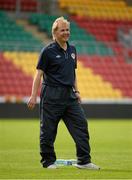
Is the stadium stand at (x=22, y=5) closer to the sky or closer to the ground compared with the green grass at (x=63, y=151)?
closer to the sky

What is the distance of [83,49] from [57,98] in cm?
1928

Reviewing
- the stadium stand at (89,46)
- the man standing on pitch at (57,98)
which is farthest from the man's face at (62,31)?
the stadium stand at (89,46)

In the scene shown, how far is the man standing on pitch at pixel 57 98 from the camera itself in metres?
10.7

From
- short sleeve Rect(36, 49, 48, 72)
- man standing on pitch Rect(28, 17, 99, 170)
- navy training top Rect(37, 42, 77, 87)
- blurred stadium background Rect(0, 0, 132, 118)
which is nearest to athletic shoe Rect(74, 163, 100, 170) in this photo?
man standing on pitch Rect(28, 17, 99, 170)

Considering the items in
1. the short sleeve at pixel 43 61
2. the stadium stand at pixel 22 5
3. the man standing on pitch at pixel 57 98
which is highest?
the stadium stand at pixel 22 5

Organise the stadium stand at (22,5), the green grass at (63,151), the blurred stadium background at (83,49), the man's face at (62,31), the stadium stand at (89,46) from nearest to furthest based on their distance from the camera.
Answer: the green grass at (63,151) < the man's face at (62,31) < the blurred stadium background at (83,49) < the stadium stand at (89,46) < the stadium stand at (22,5)

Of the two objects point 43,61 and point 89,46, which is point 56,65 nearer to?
point 43,61

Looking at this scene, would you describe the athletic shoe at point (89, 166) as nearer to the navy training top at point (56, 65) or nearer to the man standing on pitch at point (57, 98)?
the man standing on pitch at point (57, 98)

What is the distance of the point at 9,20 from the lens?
100 feet

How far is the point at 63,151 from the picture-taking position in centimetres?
1400

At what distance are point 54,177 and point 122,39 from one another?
2211cm

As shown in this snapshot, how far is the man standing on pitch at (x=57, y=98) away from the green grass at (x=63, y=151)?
248 mm

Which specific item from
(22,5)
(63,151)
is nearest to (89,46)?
(22,5)

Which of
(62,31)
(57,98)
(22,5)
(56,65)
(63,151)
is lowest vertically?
(63,151)
